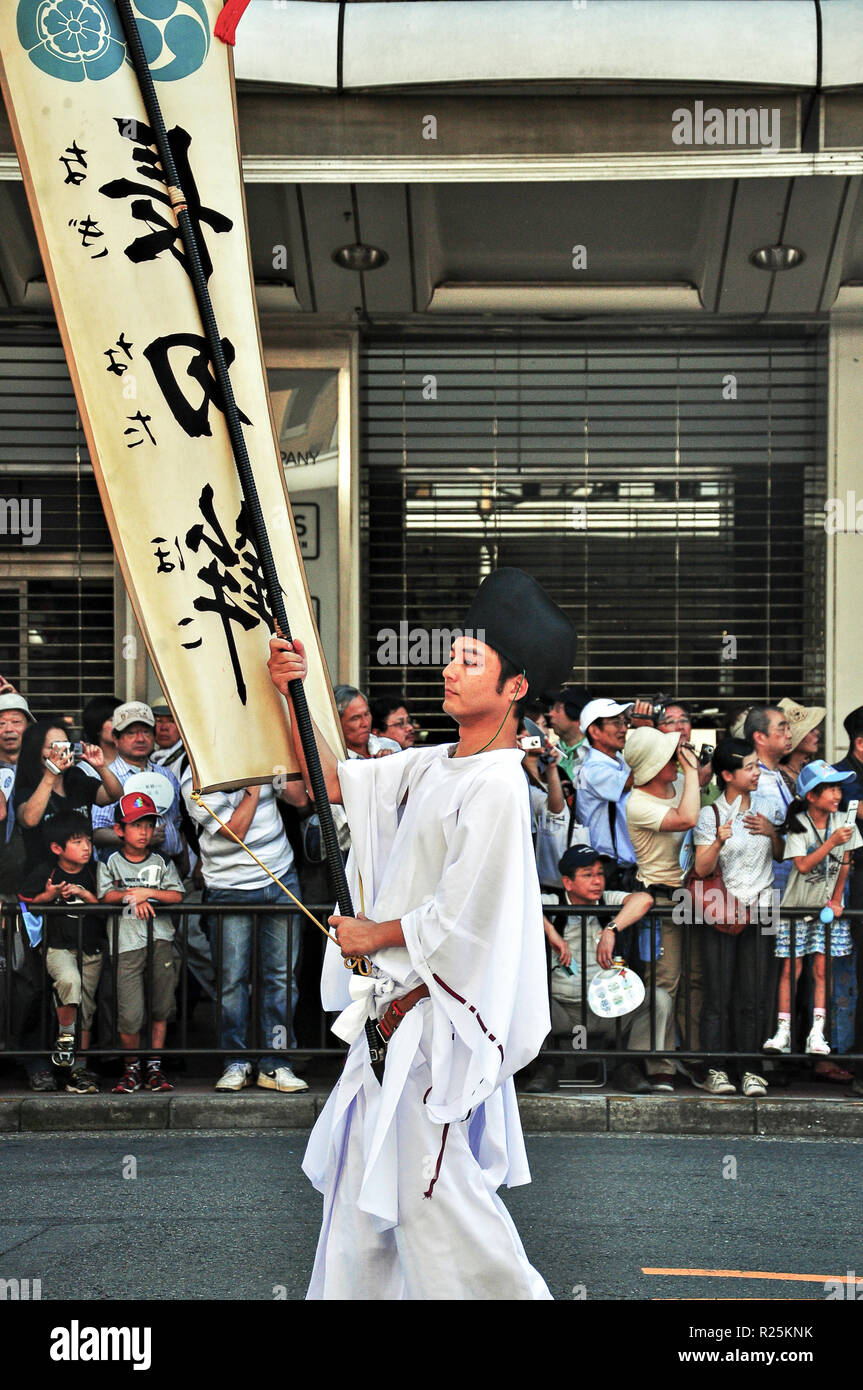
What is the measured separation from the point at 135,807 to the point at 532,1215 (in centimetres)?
306

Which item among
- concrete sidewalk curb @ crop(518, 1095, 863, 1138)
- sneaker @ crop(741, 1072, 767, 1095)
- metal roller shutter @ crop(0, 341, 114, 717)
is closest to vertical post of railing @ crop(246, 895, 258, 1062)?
concrete sidewalk curb @ crop(518, 1095, 863, 1138)

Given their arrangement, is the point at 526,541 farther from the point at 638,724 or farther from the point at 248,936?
the point at 248,936

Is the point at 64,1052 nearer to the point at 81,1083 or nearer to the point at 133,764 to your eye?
the point at 81,1083

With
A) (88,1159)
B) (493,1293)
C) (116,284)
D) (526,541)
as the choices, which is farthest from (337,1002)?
(526,541)

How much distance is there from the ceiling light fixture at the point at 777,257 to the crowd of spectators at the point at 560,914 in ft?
13.3

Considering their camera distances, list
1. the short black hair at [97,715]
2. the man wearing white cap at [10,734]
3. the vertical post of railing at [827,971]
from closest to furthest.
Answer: the vertical post of railing at [827,971], the man wearing white cap at [10,734], the short black hair at [97,715]

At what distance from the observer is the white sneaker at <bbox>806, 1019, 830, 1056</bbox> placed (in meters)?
7.02

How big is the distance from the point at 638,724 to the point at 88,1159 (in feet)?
13.0

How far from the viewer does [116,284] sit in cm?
397

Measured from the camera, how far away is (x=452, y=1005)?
347cm

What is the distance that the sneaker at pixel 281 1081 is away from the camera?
6.99 m

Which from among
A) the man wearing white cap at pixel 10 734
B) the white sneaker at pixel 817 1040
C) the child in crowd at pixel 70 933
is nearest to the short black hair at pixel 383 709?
the child in crowd at pixel 70 933

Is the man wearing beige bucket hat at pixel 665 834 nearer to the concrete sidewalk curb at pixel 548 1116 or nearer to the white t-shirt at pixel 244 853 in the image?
the concrete sidewalk curb at pixel 548 1116

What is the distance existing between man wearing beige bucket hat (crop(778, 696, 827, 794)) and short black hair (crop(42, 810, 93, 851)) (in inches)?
150
